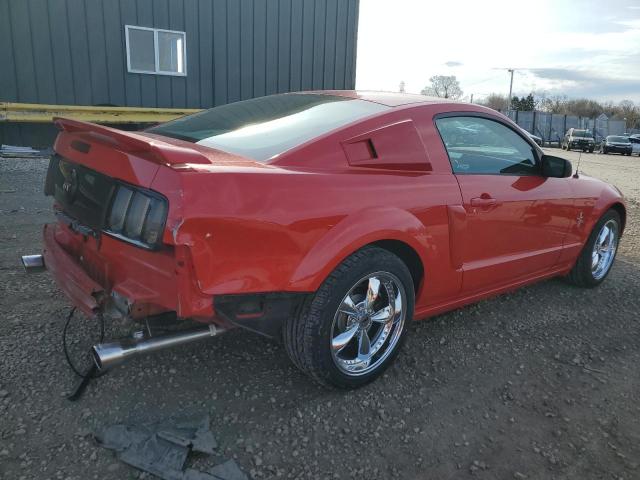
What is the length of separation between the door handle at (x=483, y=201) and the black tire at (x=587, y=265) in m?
1.58

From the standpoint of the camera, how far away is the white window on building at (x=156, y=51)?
33.1ft

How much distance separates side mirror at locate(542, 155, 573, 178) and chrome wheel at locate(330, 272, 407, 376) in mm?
1595

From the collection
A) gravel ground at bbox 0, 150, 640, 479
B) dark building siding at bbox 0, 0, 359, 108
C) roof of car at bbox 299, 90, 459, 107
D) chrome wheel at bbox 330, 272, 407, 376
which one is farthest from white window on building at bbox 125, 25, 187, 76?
chrome wheel at bbox 330, 272, 407, 376

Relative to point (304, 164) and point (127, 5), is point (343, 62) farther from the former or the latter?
point (304, 164)

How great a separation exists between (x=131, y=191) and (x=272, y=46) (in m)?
9.95

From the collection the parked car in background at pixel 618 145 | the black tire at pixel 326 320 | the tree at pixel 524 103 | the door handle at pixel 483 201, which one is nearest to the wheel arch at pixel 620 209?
the door handle at pixel 483 201

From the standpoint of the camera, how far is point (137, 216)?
2.10m

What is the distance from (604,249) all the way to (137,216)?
13.1ft

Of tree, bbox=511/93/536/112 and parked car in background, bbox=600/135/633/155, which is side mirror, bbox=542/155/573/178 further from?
tree, bbox=511/93/536/112

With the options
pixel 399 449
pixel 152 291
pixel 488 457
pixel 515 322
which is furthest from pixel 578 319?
pixel 152 291

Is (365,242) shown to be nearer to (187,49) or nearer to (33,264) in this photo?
(33,264)

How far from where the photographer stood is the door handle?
9.64 feet

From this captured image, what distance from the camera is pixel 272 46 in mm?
11211

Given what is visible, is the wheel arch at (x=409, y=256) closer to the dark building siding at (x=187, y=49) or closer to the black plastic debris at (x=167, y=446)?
the black plastic debris at (x=167, y=446)
